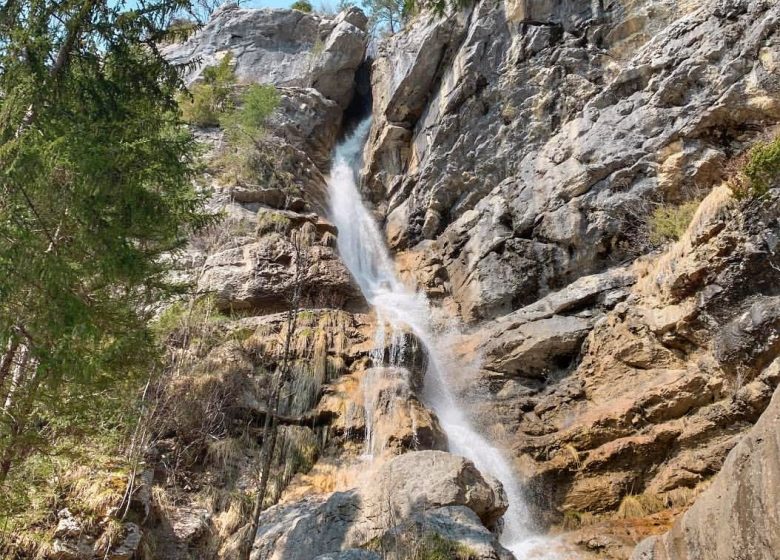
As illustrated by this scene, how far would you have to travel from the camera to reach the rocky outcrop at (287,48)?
2783 centimetres

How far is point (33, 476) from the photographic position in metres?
7.26

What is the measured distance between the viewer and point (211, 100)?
24.9 metres

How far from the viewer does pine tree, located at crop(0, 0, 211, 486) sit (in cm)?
586

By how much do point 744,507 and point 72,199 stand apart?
6.95 metres

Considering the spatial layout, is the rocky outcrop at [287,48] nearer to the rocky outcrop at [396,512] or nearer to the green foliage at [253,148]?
the green foliage at [253,148]

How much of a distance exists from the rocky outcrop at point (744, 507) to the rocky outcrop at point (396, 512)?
305cm

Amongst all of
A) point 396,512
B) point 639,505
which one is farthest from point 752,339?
point 396,512

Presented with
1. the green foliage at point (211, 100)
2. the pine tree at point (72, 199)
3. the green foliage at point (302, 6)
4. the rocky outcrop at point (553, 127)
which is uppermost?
the green foliage at point (302, 6)

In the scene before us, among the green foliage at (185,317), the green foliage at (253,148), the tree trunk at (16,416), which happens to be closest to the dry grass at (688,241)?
the green foliage at (185,317)

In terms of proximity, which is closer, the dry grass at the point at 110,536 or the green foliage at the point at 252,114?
the dry grass at the point at 110,536

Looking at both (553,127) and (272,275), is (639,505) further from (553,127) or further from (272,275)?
(553,127)

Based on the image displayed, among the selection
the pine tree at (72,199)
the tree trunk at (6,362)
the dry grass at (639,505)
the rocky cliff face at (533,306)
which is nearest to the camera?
the pine tree at (72,199)

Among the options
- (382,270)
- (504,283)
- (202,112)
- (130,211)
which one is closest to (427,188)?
(382,270)

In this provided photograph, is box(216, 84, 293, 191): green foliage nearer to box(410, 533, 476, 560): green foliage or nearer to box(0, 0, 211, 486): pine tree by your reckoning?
box(0, 0, 211, 486): pine tree
